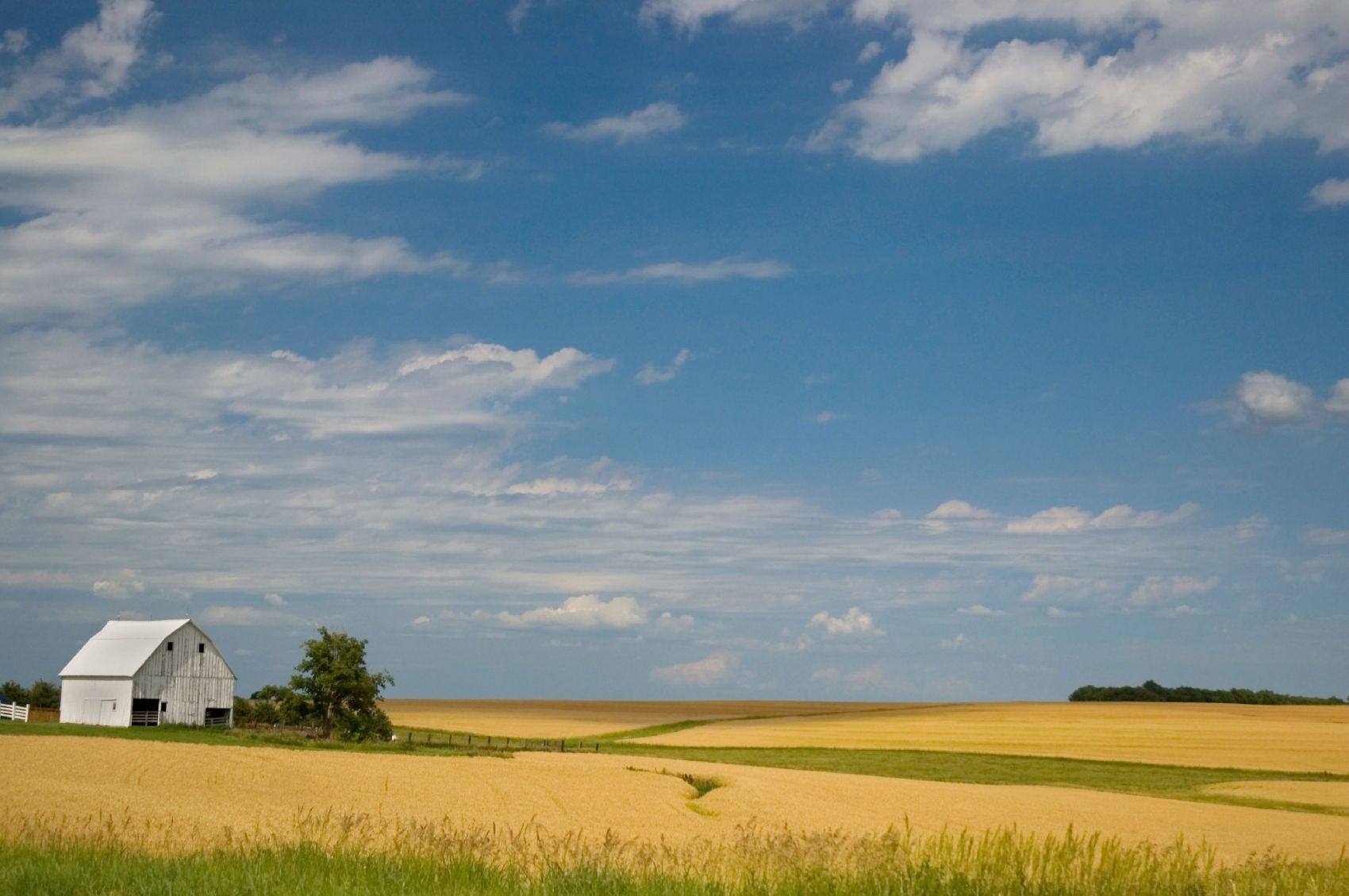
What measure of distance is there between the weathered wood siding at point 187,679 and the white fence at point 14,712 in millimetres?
8360

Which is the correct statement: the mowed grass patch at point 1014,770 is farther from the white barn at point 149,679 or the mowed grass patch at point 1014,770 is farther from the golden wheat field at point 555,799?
the white barn at point 149,679

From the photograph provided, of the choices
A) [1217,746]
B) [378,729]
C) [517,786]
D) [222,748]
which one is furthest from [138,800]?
[1217,746]

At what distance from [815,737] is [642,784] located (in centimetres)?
3579

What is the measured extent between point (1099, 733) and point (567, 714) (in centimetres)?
5207

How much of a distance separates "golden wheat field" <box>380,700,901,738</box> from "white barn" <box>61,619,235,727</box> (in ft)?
62.5

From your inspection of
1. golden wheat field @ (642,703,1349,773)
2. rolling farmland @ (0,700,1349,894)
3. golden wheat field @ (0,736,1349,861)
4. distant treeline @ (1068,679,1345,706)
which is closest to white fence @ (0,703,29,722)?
rolling farmland @ (0,700,1349,894)

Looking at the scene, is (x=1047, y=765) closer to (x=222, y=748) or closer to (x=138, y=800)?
(x=222, y=748)

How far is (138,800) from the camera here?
27.5 meters

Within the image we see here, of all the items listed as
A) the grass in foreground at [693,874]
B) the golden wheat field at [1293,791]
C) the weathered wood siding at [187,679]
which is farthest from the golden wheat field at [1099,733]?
the grass in foreground at [693,874]

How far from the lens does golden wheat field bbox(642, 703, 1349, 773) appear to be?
61.4 m

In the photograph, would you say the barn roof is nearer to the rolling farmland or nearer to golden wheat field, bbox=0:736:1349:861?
the rolling farmland

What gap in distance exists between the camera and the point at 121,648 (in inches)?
2611

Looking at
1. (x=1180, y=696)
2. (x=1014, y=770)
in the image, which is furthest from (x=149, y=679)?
(x=1180, y=696)

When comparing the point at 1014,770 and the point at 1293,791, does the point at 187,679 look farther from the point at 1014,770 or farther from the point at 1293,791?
the point at 1293,791
